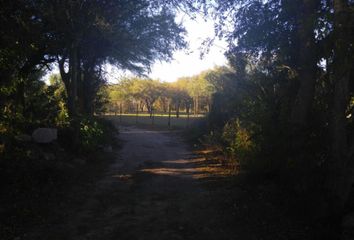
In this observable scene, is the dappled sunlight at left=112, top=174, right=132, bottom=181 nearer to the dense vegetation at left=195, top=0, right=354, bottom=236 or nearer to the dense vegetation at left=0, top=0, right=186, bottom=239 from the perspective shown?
the dense vegetation at left=0, top=0, right=186, bottom=239

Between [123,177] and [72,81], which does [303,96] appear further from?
[72,81]

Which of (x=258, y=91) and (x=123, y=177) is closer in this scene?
(x=123, y=177)

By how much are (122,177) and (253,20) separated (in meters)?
5.85

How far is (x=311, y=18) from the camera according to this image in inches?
219

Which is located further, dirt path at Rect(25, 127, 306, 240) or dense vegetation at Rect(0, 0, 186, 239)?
dense vegetation at Rect(0, 0, 186, 239)

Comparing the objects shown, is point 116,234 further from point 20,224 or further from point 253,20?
point 253,20

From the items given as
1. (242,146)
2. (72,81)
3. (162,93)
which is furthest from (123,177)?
(162,93)

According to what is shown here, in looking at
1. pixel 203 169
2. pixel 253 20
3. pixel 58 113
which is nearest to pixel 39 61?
pixel 58 113

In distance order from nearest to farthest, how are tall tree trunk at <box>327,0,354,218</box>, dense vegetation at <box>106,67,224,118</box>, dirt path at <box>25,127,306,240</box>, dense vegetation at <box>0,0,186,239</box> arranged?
dirt path at <box>25,127,306,240</box> → tall tree trunk at <box>327,0,354,218</box> → dense vegetation at <box>0,0,186,239</box> → dense vegetation at <box>106,67,224,118</box>

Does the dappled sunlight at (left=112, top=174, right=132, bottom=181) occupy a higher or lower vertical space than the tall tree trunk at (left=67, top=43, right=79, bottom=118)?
lower

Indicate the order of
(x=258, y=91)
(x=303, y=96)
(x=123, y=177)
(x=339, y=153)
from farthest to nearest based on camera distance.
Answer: (x=258, y=91), (x=123, y=177), (x=303, y=96), (x=339, y=153)

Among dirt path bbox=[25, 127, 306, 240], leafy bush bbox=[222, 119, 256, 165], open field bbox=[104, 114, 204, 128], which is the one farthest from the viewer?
open field bbox=[104, 114, 204, 128]

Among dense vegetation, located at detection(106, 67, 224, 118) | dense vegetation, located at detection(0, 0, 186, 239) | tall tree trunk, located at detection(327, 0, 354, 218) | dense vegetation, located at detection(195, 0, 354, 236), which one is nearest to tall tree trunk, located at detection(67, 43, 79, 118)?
dense vegetation, located at detection(0, 0, 186, 239)

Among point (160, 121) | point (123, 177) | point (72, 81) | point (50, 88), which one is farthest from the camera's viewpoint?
point (160, 121)
